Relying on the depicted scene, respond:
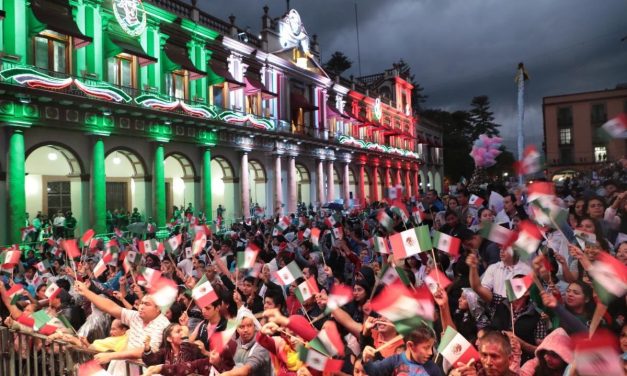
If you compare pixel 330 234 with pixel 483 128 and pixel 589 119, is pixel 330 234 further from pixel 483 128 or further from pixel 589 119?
pixel 483 128

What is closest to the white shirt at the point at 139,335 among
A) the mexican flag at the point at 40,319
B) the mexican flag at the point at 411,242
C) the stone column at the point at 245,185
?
the mexican flag at the point at 40,319

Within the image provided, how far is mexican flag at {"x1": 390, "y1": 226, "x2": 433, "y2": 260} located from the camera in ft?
18.3

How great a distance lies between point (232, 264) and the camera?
33.1 ft

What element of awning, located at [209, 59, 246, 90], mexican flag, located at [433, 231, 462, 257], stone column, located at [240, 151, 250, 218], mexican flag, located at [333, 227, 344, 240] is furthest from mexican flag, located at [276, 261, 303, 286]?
stone column, located at [240, 151, 250, 218]

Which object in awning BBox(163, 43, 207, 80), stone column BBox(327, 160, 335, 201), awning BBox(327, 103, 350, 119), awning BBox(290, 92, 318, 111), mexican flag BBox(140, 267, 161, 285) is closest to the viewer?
mexican flag BBox(140, 267, 161, 285)

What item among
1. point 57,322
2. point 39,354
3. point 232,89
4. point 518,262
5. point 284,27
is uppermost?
point 284,27

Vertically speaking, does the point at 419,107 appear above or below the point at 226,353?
above

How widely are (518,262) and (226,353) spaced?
10.9 ft

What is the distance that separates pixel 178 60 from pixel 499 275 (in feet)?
64.7

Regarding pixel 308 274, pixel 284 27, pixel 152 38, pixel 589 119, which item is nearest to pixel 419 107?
pixel 589 119

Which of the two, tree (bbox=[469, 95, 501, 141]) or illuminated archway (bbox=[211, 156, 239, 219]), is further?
tree (bbox=[469, 95, 501, 141])

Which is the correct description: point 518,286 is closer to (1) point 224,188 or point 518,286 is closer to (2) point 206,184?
(2) point 206,184

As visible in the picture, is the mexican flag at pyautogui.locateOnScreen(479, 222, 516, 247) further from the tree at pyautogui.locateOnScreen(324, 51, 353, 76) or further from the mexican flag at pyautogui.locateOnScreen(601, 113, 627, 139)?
the tree at pyautogui.locateOnScreen(324, 51, 353, 76)

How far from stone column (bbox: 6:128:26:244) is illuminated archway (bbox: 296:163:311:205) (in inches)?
766
